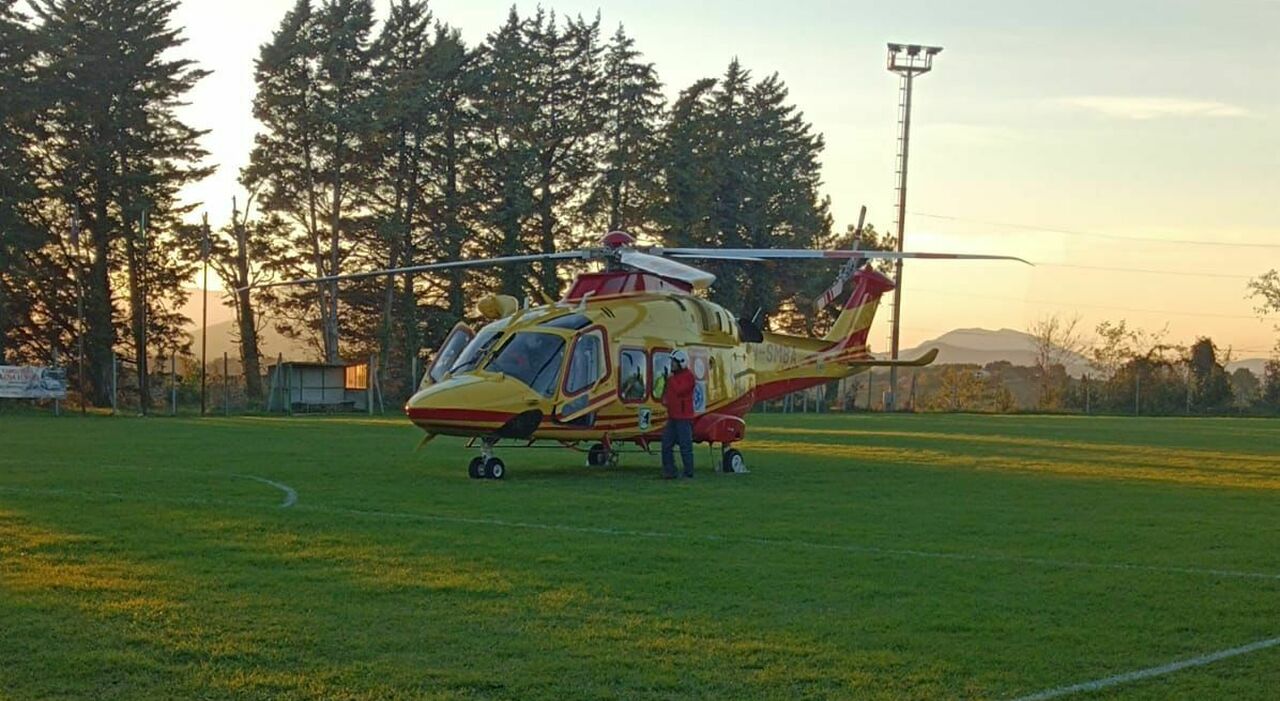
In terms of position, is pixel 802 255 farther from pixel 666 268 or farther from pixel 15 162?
pixel 15 162

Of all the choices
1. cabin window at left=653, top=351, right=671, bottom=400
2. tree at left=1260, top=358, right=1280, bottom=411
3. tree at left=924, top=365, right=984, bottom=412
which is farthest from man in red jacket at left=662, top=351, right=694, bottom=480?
tree at left=1260, top=358, right=1280, bottom=411

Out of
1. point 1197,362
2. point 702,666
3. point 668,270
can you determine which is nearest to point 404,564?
point 702,666

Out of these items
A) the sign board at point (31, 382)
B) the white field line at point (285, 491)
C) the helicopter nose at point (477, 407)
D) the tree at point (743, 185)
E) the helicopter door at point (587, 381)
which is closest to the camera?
the white field line at point (285, 491)

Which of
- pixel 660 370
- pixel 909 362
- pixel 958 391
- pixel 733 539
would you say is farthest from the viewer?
pixel 958 391

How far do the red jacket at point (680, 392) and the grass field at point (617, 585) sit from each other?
1.04 meters

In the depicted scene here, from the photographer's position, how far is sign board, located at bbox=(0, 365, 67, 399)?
42312 mm

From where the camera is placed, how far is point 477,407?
60.1 feet

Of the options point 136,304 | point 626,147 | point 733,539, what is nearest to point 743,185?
point 626,147

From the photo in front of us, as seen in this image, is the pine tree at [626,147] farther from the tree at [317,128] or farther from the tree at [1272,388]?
the tree at [1272,388]

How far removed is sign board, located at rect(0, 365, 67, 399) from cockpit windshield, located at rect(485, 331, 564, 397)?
2827cm

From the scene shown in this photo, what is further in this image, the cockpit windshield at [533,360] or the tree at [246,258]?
the tree at [246,258]

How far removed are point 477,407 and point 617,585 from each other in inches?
344

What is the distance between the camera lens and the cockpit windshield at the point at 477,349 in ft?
62.9

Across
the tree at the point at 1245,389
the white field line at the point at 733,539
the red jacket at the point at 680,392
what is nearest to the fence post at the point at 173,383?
the red jacket at the point at 680,392
